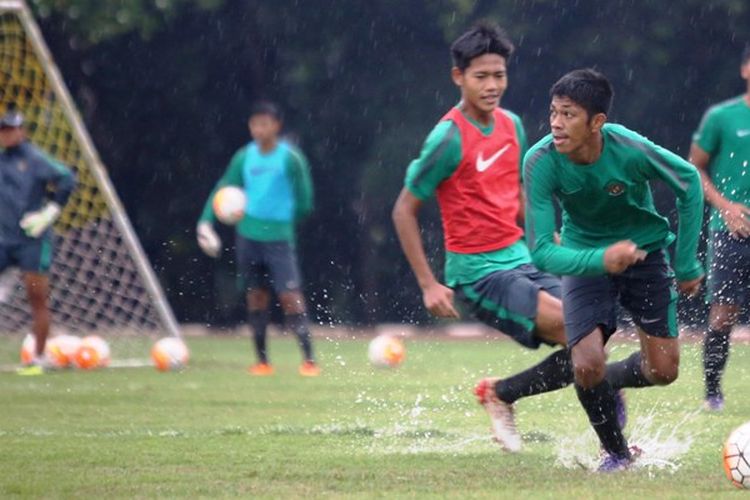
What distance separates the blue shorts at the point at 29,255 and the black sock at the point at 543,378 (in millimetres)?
5673

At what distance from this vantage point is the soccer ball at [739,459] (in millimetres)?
6082

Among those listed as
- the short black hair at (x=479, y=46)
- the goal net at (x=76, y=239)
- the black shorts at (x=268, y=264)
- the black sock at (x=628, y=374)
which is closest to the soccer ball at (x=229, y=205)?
the black shorts at (x=268, y=264)

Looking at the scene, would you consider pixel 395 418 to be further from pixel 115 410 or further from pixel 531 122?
pixel 531 122

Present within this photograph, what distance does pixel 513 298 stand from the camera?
761 cm

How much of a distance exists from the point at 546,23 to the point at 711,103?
2.03 meters

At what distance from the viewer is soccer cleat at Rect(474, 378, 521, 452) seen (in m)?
7.66

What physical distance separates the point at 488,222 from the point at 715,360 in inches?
82.7

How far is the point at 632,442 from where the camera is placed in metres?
7.71

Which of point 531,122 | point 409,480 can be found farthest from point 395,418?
point 531,122

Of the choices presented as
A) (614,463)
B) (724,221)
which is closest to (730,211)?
(724,221)

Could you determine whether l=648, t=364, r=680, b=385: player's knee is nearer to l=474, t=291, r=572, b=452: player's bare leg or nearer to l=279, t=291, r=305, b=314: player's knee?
l=474, t=291, r=572, b=452: player's bare leg

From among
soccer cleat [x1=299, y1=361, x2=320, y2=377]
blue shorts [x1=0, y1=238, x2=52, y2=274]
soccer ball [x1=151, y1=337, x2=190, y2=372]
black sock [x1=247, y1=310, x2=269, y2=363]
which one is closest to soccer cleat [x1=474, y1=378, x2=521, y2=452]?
soccer cleat [x1=299, y1=361, x2=320, y2=377]

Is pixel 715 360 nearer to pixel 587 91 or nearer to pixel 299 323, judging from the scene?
pixel 587 91

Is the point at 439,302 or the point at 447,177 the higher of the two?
the point at 447,177
